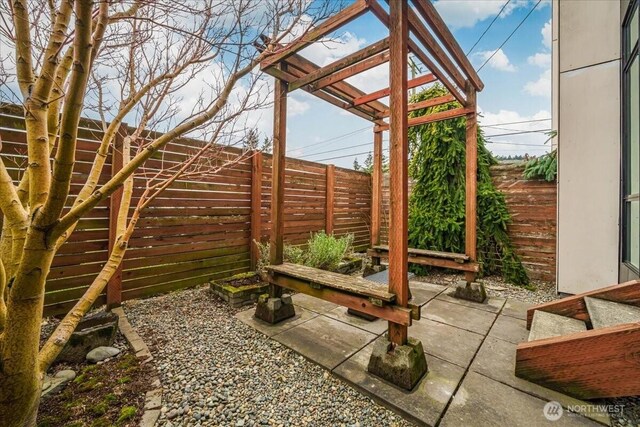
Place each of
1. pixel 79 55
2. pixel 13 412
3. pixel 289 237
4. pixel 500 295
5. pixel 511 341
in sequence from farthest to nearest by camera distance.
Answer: pixel 289 237, pixel 500 295, pixel 511 341, pixel 13 412, pixel 79 55

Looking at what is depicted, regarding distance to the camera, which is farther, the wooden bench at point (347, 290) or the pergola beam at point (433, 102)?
the pergola beam at point (433, 102)

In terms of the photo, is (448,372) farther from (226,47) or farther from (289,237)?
(289,237)

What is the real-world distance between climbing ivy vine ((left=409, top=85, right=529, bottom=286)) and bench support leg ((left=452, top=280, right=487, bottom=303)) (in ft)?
3.58

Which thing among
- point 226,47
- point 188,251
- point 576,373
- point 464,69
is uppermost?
point 464,69

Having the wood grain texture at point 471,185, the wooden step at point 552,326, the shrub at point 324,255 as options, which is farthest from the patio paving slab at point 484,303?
the shrub at point 324,255

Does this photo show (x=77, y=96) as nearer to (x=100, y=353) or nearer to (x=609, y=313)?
(x=100, y=353)

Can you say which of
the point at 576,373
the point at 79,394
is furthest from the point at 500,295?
the point at 79,394

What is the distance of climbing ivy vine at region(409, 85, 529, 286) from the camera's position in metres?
3.97

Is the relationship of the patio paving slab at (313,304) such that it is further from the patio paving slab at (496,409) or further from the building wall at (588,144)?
the building wall at (588,144)

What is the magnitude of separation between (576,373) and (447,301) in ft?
5.07

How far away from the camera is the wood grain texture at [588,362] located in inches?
51.1

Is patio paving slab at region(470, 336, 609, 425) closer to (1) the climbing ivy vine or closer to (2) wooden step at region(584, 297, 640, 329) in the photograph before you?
(2) wooden step at region(584, 297, 640, 329)

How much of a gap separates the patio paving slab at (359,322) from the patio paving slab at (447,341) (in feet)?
0.88

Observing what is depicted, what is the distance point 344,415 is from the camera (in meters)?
1.37
